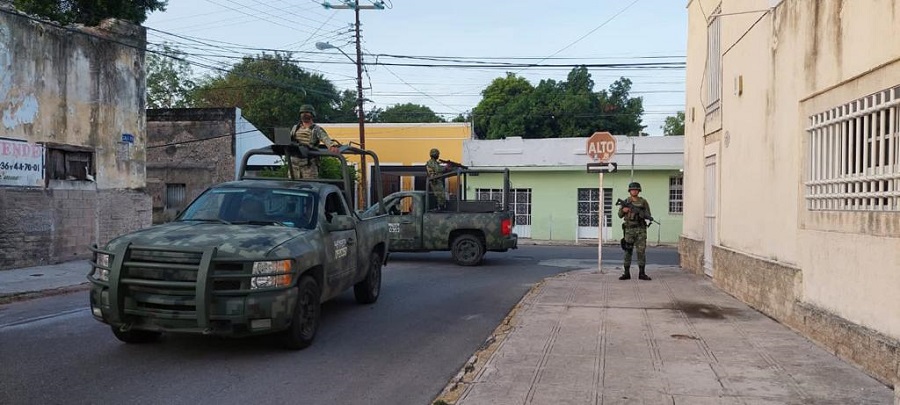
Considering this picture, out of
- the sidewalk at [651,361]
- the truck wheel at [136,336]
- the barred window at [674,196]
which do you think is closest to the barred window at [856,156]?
the sidewalk at [651,361]

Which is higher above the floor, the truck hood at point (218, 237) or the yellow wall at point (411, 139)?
the yellow wall at point (411, 139)

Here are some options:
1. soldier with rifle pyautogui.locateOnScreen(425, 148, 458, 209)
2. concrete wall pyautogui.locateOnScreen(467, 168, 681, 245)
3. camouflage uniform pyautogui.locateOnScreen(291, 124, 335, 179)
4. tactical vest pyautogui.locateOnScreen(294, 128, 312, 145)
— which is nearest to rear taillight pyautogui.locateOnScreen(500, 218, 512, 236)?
soldier with rifle pyautogui.locateOnScreen(425, 148, 458, 209)

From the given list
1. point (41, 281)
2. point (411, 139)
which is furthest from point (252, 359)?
point (411, 139)

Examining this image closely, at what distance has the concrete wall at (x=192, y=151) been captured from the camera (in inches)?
1029

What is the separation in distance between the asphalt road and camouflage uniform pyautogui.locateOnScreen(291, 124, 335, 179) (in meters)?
2.02

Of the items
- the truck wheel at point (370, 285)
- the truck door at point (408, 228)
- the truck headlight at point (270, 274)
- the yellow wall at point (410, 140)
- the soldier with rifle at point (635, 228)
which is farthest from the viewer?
the yellow wall at point (410, 140)

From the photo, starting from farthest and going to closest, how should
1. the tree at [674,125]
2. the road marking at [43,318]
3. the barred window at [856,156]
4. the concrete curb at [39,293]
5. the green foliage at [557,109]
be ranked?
the tree at [674,125]
the green foliage at [557,109]
the concrete curb at [39,293]
the road marking at [43,318]
the barred window at [856,156]

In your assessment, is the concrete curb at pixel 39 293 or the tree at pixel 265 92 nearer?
the concrete curb at pixel 39 293

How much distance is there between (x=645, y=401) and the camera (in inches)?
197

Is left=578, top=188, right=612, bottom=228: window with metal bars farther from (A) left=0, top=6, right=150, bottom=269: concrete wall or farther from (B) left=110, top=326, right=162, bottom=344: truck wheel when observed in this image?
(B) left=110, top=326, right=162, bottom=344: truck wheel

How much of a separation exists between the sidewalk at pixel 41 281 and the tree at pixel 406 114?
4392 cm

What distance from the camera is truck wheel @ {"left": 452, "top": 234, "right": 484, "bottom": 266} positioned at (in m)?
15.6

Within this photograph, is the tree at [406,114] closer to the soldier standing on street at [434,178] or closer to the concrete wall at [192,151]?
the concrete wall at [192,151]

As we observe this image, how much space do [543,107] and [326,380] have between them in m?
38.4
